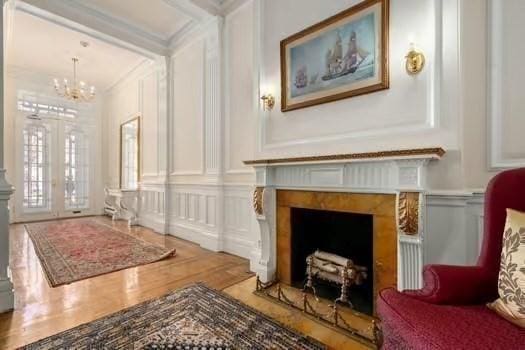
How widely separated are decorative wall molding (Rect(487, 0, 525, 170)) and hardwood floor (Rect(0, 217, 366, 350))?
149cm

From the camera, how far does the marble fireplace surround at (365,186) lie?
1666 mm

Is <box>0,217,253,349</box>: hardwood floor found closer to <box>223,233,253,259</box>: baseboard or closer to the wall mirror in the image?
<box>223,233,253,259</box>: baseboard

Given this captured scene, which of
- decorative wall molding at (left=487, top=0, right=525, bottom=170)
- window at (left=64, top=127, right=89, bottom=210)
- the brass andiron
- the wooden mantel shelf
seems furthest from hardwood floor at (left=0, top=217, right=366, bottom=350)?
window at (left=64, top=127, right=89, bottom=210)

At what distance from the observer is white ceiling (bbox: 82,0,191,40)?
A: 3668mm

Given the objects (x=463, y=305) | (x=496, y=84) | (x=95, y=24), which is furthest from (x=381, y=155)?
(x=95, y=24)

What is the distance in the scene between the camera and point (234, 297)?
2252 mm

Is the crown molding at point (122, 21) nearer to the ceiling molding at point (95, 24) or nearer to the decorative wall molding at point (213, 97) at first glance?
the ceiling molding at point (95, 24)

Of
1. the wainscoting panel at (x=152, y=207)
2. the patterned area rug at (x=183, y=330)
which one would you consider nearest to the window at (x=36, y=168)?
the wainscoting panel at (x=152, y=207)

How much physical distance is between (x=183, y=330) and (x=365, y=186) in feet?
5.48

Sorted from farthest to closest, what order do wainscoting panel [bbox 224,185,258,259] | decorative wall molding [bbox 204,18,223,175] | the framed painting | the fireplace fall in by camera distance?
1. decorative wall molding [bbox 204,18,223,175]
2. wainscoting panel [bbox 224,185,258,259]
3. the framed painting
4. the fireplace

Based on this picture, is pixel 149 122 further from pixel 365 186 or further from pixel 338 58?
pixel 365 186

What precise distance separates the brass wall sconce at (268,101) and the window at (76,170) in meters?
6.24

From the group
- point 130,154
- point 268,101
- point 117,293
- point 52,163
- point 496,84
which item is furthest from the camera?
point 52,163

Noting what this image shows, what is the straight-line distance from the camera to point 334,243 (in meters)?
2.49
